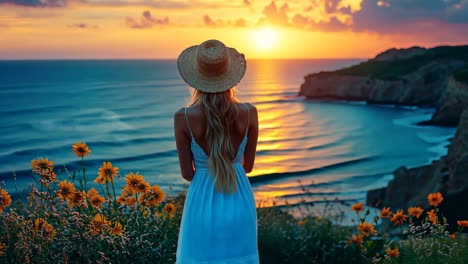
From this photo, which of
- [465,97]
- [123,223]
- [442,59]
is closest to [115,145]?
[465,97]

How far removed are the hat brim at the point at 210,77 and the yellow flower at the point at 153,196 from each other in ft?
5.82

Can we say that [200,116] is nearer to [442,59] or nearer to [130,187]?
[130,187]

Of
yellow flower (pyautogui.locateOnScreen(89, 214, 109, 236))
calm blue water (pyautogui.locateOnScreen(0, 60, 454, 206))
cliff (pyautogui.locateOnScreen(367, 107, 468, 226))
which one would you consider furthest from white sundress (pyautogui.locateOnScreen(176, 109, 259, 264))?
cliff (pyautogui.locateOnScreen(367, 107, 468, 226))

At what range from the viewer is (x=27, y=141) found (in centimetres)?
3950

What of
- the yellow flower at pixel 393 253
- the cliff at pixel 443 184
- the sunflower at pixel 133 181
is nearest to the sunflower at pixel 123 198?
the sunflower at pixel 133 181

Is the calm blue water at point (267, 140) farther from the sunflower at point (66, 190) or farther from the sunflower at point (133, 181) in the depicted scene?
the sunflower at point (66, 190)

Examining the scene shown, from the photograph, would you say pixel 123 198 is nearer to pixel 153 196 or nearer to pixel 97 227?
pixel 153 196

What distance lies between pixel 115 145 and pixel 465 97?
935 inches

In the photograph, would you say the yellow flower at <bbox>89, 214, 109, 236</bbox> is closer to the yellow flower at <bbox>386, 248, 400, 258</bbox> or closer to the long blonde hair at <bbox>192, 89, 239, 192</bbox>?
the long blonde hair at <bbox>192, 89, 239, 192</bbox>

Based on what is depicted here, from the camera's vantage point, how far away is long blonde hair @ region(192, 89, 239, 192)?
135 inches

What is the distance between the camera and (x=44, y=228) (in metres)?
4.33

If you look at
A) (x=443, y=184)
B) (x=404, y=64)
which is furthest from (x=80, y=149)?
(x=404, y=64)

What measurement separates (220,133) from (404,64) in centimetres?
7431

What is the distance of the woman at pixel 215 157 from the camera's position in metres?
3.45
